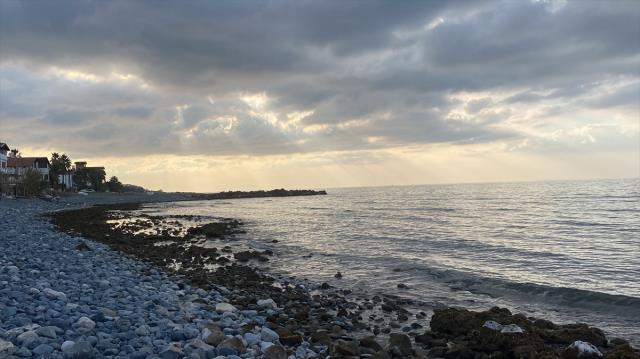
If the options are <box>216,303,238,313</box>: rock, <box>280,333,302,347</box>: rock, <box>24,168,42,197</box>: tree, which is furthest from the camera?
<box>24,168,42,197</box>: tree

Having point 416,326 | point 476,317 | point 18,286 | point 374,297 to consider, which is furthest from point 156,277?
point 476,317

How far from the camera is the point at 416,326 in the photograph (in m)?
12.4

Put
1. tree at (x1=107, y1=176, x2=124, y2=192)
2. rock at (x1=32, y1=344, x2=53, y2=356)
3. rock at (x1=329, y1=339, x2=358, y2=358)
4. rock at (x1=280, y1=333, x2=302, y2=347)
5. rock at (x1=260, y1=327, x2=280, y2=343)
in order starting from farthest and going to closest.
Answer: tree at (x1=107, y1=176, x2=124, y2=192), rock at (x1=280, y1=333, x2=302, y2=347), rock at (x1=260, y1=327, x2=280, y2=343), rock at (x1=329, y1=339, x2=358, y2=358), rock at (x1=32, y1=344, x2=53, y2=356)

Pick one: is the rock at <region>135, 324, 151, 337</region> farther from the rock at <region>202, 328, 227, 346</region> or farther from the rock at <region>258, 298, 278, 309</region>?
the rock at <region>258, 298, 278, 309</region>

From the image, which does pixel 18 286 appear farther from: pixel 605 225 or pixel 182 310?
pixel 605 225

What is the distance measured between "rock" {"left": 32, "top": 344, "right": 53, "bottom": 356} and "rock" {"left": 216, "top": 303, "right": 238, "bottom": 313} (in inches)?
204

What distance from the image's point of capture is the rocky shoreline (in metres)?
8.13

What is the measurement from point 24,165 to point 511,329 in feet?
414

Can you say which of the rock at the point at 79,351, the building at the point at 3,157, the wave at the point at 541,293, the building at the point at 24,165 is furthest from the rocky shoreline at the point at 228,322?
the building at the point at 24,165

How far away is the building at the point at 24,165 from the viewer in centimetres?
10671

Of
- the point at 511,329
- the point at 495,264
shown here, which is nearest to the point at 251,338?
the point at 511,329

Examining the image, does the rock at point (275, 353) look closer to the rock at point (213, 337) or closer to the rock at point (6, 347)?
the rock at point (213, 337)

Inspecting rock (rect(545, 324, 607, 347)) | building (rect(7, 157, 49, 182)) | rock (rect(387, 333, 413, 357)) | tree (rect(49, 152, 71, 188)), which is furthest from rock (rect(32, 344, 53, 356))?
tree (rect(49, 152, 71, 188))

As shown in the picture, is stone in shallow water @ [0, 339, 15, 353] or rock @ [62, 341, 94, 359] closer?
stone in shallow water @ [0, 339, 15, 353]
